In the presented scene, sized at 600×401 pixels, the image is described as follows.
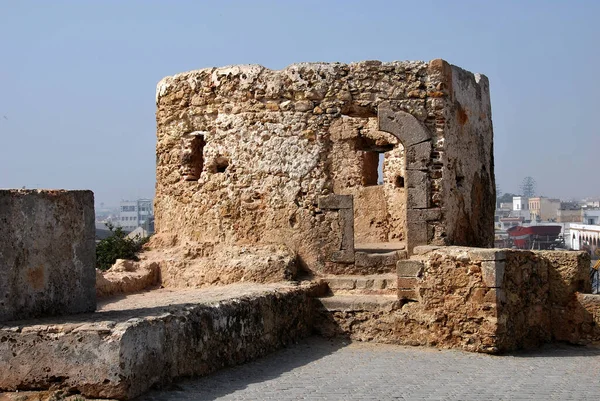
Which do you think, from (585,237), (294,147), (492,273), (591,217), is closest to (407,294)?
(492,273)

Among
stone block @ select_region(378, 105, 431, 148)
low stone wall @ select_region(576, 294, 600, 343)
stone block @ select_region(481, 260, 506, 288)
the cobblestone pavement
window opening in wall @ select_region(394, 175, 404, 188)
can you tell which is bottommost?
the cobblestone pavement

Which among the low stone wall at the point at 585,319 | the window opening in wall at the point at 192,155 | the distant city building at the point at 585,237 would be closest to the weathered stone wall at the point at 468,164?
the low stone wall at the point at 585,319

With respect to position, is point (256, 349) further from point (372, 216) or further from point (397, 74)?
point (372, 216)

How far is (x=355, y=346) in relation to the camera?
11102 millimetres

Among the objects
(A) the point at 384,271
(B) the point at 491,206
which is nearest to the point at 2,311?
(A) the point at 384,271

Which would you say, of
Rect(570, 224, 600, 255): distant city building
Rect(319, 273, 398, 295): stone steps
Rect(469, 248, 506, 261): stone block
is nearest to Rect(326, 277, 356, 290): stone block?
Rect(319, 273, 398, 295): stone steps

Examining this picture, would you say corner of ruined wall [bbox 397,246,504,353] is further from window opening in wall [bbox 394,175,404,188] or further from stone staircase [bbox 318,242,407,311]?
window opening in wall [bbox 394,175,404,188]

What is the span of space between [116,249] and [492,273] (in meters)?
6.70

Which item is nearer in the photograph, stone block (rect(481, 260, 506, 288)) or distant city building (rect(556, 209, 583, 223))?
stone block (rect(481, 260, 506, 288))

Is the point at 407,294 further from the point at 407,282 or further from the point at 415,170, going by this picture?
the point at 415,170

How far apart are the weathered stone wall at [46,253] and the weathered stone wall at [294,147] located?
13.9 feet

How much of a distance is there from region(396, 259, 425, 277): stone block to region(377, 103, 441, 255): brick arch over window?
1.09 meters

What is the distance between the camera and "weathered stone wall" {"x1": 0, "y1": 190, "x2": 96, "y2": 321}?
7.89 metres

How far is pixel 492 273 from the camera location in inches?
418
